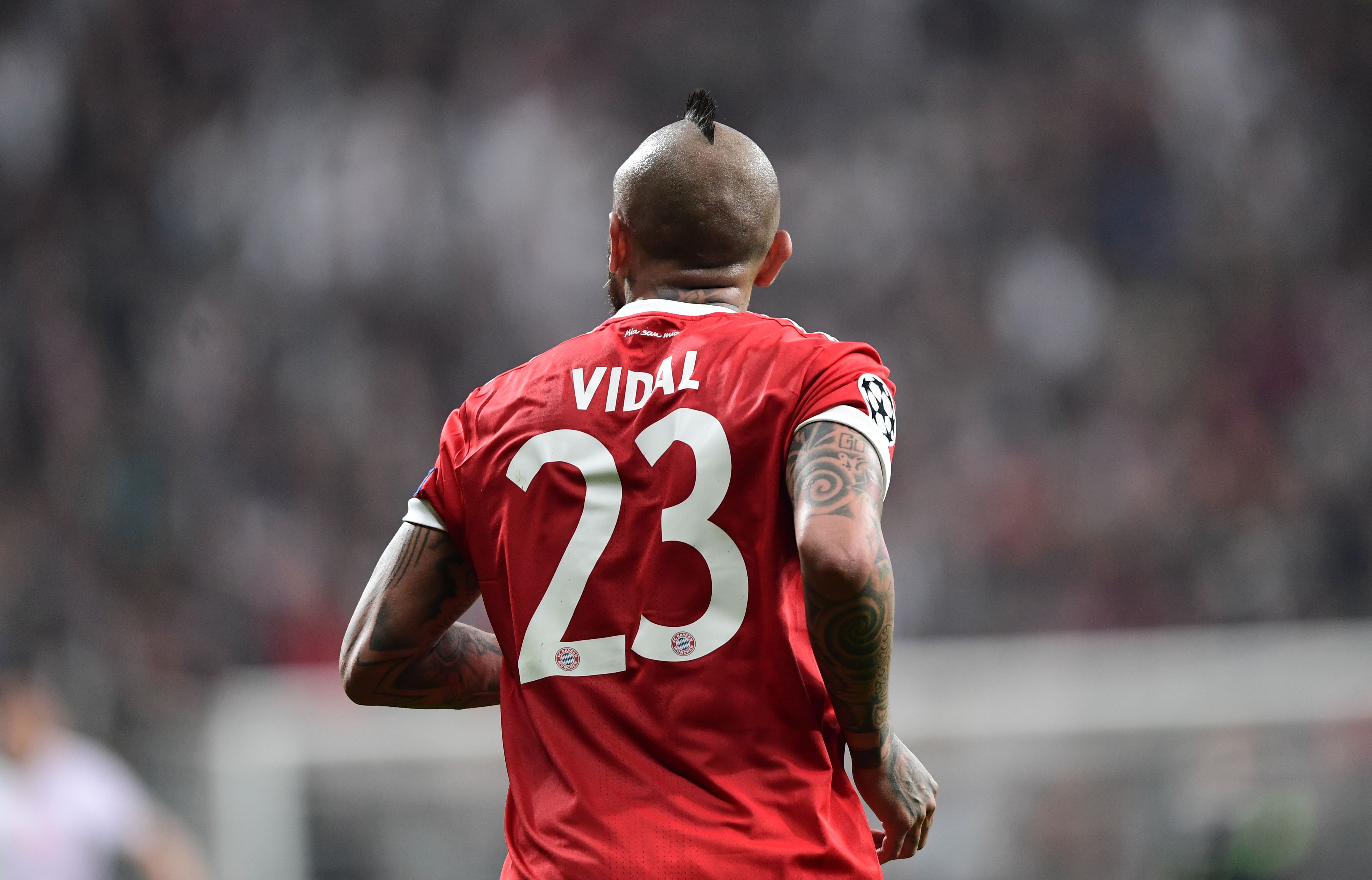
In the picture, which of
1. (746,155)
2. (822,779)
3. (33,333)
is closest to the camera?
(822,779)

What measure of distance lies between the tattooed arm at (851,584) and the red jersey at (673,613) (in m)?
0.04

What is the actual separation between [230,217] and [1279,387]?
9040 millimetres

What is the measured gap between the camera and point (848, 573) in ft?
6.73

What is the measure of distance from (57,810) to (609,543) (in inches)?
A: 215

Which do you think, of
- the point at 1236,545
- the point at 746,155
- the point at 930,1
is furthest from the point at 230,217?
the point at 746,155

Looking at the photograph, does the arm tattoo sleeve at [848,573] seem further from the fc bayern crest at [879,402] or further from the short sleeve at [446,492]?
the short sleeve at [446,492]

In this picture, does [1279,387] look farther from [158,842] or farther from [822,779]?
[822,779]

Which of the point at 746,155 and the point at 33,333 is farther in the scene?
the point at 33,333

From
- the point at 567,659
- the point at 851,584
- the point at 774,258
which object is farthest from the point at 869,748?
the point at 774,258

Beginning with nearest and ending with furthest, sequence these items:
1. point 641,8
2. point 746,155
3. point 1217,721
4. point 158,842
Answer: point 746,155
point 158,842
point 1217,721
point 641,8

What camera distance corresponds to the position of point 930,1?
13.7 meters

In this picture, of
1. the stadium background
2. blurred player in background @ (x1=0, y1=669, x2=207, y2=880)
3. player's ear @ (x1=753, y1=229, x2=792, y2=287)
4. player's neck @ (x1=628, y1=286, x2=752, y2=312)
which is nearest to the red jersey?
player's neck @ (x1=628, y1=286, x2=752, y2=312)

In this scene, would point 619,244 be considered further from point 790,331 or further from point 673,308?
point 790,331

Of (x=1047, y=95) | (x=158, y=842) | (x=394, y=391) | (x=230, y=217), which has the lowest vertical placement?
(x=158, y=842)
